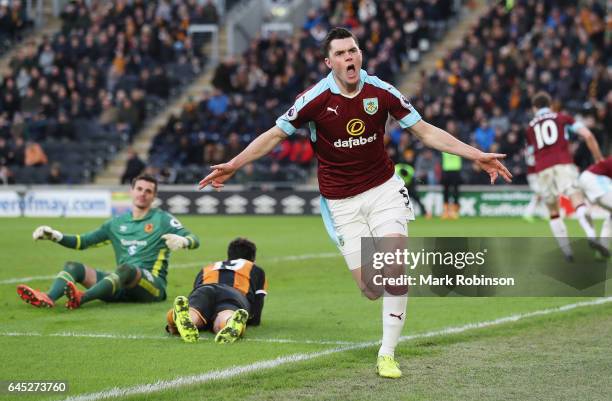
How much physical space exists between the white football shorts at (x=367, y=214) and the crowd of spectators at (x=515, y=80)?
19.1 m

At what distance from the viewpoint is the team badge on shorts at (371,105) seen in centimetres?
759

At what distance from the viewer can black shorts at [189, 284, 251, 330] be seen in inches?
351

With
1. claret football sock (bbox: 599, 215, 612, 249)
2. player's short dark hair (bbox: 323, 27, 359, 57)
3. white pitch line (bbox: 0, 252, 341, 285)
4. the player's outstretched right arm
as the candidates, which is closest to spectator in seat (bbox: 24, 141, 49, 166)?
white pitch line (bbox: 0, 252, 341, 285)

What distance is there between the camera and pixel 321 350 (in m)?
8.14

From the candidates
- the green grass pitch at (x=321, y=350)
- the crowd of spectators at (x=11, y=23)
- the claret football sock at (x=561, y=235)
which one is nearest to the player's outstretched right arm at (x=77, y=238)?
the green grass pitch at (x=321, y=350)

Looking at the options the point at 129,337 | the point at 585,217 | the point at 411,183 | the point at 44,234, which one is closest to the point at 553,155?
the point at 585,217

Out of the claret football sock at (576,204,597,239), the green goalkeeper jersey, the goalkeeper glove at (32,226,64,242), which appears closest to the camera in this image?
the goalkeeper glove at (32,226,64,242)

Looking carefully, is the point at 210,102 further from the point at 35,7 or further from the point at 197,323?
the point at 197,323

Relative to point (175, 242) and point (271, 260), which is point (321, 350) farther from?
point (271, 260)

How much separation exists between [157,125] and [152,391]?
2851 centimetres

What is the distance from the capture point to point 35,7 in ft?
132

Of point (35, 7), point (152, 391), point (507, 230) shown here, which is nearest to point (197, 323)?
point (152, 391)

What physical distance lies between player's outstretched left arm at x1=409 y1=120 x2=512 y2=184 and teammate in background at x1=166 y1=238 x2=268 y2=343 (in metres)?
2.12

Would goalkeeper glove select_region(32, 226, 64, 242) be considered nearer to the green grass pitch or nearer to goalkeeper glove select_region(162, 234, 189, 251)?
the green grass pitch
